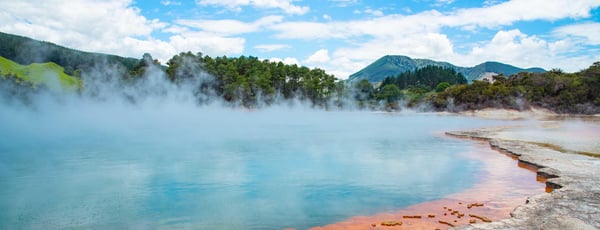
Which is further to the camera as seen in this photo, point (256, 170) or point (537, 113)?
point (537, 113)

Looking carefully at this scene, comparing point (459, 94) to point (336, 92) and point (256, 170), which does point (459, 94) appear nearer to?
point (336, 92)

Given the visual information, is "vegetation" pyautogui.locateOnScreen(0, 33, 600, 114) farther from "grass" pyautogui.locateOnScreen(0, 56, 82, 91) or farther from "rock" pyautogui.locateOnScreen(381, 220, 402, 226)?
"rock" pyautogui.locateOnScreen(381, 220, 402, 226)

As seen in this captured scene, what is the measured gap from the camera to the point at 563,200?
834 cm

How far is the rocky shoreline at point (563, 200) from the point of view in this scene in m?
6.91

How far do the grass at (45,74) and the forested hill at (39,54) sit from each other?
3501mm

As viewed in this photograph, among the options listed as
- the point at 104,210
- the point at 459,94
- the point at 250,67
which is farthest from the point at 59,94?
the point at 459,94

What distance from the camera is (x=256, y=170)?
44.4 ft

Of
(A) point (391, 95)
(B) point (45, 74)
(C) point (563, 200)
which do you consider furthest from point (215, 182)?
(A) point (391, 95)

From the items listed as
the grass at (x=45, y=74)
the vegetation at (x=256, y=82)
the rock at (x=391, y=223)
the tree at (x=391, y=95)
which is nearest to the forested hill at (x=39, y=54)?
the vegetation at (x=256, y=82)

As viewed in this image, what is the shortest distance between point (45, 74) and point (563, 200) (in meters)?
72.2

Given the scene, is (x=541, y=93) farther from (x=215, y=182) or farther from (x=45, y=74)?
(x=45, y=74)

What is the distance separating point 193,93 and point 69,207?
67369 millimetres

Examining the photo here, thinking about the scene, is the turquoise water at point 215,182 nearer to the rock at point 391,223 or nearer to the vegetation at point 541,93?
the rock at point 391,223

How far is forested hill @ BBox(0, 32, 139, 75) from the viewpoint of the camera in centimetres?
7156
